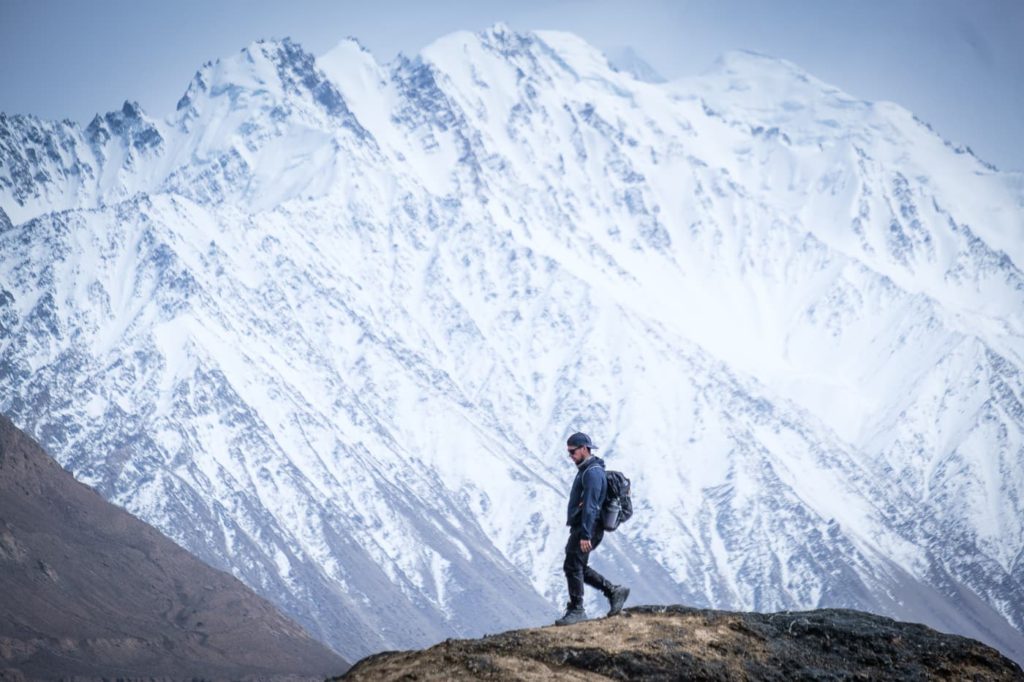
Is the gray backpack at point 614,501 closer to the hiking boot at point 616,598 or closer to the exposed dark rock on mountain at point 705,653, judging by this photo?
the hiking boot at point 616,598

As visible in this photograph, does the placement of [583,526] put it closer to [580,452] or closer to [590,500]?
[590,500]

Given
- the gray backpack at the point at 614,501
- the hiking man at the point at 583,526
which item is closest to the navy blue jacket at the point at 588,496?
the hiking man at the point at 583,526

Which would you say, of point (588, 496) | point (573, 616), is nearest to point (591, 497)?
point (588, 496)

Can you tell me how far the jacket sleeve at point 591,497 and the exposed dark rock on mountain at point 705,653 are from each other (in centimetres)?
147

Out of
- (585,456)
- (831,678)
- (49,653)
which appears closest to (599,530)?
(585,456)

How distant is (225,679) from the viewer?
19400 cm

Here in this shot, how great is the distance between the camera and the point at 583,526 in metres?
20.5

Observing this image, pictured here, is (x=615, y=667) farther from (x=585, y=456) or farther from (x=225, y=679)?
(x=225, y=679)

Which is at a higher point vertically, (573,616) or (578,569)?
(578,569)

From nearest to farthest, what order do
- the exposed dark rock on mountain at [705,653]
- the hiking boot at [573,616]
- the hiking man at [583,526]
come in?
the exposed dark rock on mountain at [705,653] < the hiking man at [583,526] < the hiking boot at [573,616]

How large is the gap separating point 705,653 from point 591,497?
3162 millimetres

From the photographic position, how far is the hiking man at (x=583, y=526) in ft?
67.3

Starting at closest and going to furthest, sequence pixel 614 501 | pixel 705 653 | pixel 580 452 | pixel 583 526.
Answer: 1. pixel 705 653
2. pixel 583 526
3. pixel 614 501
4. pixel 580 452

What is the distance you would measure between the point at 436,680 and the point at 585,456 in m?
5.37
